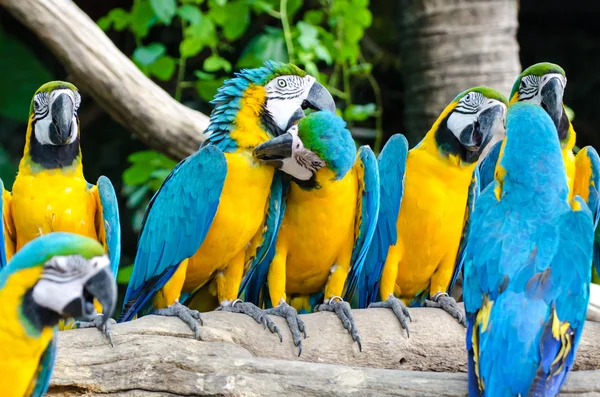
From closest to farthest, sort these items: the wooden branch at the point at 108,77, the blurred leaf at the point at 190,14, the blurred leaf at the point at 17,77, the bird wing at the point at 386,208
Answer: the bird wing at the point at 386,208
the wooden branch at the point at 108,77
the blurred leaf at the point at 190,14
the blurred leaf at the point at 17,77

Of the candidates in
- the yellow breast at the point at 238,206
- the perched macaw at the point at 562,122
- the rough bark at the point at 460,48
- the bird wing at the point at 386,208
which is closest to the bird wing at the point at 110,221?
the yellow breast at the point at 238,206

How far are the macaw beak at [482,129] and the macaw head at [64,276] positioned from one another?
1344 millimetres

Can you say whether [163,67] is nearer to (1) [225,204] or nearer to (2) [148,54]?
(2) [148,54]

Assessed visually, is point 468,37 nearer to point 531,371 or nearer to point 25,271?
point 531,371

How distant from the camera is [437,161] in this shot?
2.52 m

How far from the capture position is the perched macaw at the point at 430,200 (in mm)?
2445

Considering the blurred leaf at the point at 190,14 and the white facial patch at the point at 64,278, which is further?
the blurred leaf at the point at 190,14

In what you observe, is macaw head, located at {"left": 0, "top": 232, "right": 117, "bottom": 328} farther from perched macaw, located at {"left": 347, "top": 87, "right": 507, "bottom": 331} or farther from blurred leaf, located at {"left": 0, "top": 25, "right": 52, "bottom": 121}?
blurred leaf, located at {"left": 0, "top": 25, "right": 52, "bottom": 121}

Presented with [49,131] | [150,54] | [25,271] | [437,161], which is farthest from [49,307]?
[150,54]

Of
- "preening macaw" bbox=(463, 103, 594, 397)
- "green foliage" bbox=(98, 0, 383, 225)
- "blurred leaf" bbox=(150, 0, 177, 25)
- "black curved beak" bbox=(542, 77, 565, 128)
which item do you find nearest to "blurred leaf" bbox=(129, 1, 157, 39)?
"green foliage" bbox=(98, 0, 383, 225)

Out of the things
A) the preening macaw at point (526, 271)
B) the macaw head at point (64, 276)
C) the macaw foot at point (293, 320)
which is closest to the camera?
the macaw head at point (64, 276)

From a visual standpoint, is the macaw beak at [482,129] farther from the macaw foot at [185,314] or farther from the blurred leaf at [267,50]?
the blurred leaf at [267,50]

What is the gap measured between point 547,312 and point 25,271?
3.73ft

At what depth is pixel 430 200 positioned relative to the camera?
2.55 metres
